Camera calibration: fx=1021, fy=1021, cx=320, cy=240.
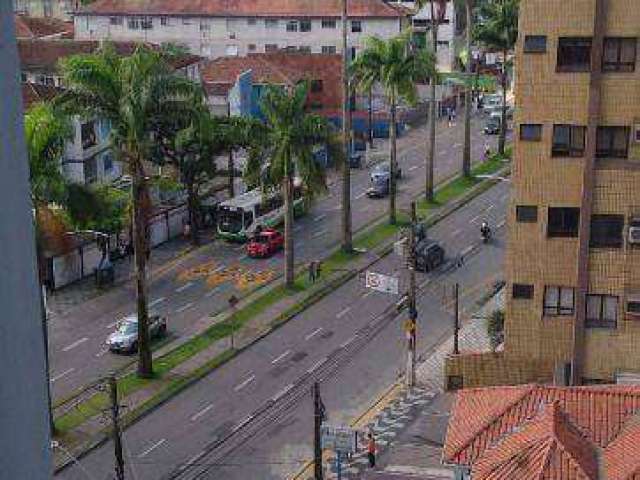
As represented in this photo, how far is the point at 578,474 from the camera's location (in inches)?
1132

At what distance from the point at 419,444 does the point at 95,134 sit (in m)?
42.5

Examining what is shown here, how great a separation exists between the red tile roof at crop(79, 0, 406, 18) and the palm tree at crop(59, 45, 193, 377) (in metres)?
72.8

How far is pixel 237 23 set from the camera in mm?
114812

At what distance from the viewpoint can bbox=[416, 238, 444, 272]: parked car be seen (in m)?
60.7

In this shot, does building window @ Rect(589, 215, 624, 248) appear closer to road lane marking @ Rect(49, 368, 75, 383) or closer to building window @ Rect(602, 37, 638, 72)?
building window @ Rect(602, 37, 638, 72)

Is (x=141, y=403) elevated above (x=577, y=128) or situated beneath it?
situated beneath

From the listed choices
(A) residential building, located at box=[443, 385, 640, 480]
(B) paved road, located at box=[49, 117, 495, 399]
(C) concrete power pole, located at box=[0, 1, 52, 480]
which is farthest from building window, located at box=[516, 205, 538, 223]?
(C) concrete power pole, located at box=[0, 1, 52, 480]

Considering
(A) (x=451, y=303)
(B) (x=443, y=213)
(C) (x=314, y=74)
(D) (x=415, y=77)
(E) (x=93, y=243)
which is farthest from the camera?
(C) (x=314, y=74)

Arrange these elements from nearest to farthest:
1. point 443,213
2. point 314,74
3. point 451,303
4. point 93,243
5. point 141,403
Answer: point 141,403
point 451,303
point 93,243
point 443,213
point 314,74

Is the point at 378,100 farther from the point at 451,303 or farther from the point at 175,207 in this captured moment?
the point at 451,303

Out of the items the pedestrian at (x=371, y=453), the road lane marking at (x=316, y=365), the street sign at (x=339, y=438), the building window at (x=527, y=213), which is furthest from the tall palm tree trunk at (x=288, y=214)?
the street sign at (x=339, y=438)

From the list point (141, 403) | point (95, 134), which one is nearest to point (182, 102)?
Result: point (141, 403)

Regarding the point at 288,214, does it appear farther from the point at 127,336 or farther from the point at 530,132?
the point at 530,132

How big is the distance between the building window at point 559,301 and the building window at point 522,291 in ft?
2.19
